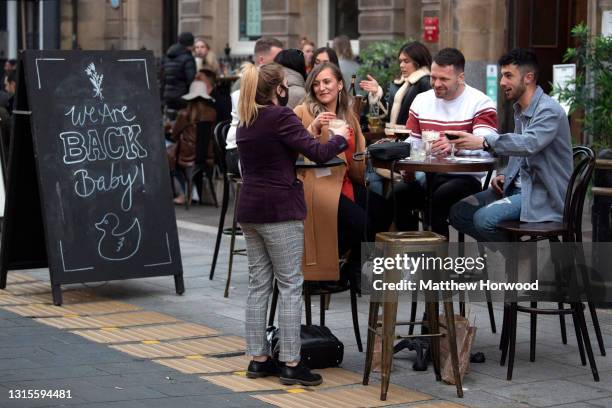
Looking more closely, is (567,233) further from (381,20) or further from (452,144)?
(381,20)

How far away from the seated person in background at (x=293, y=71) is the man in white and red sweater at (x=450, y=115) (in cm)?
139

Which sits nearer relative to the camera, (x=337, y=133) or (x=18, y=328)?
(x=337, y=133)

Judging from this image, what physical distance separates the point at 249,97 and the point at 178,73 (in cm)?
1038

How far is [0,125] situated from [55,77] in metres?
3.68

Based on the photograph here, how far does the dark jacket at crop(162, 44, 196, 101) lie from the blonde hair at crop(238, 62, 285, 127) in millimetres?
10209

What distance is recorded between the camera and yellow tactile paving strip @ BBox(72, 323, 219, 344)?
8062mm

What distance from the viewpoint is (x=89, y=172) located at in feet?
30.4

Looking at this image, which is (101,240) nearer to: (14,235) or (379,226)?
(14,235)

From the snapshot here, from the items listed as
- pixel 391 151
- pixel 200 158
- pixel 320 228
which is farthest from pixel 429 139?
pixel 200 158

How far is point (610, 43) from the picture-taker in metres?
9.11

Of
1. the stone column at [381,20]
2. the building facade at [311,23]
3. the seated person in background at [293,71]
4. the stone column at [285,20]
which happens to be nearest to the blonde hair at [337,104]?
the seated person in background at [293,71]

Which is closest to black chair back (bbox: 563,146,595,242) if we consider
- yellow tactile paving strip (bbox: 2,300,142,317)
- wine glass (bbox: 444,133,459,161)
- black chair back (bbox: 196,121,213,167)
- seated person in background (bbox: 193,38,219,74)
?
wine glass (bbox: 444,133,459,161)

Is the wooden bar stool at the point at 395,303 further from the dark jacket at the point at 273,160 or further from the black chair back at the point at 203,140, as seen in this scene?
the black chair back at the point at 203,140

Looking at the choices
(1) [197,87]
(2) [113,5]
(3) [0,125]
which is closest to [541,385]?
(3) [0,125]
